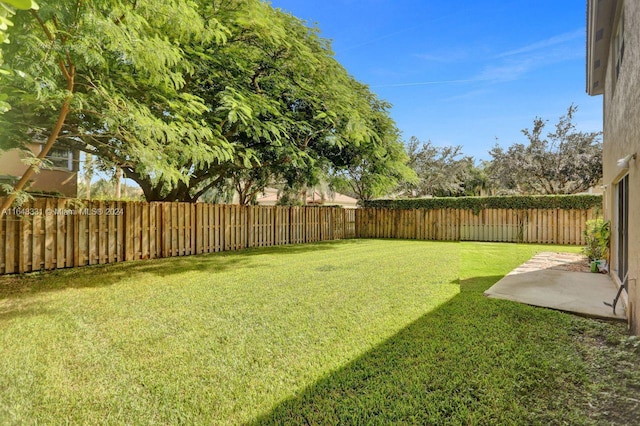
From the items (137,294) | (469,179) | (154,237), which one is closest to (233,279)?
(137,294)

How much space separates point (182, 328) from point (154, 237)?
259 inches

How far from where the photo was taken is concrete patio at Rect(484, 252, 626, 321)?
167 inches

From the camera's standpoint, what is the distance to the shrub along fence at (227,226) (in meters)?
7.29

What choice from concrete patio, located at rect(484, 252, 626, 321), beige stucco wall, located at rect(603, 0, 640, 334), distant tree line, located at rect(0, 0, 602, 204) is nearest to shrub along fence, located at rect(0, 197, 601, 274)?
distant tree line, located at rect(0, 0, 602, 204)

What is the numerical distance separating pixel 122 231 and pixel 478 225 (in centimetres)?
1425

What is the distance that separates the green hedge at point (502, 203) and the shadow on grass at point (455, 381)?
12458 mm

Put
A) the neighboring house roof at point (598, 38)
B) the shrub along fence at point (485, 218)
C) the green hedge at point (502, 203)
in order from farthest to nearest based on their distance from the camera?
the shrub along fence at point (485, 218)
the green hedge at point (502, 203)
the neighboring house roof at point (598, 38)

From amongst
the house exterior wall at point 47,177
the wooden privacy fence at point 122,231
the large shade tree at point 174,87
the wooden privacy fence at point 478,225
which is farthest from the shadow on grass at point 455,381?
the house exterior wall at point 47,177

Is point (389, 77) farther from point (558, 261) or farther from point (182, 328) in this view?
point (182, 328)

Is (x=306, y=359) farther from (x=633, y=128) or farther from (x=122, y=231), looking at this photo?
(x=122, y=231)

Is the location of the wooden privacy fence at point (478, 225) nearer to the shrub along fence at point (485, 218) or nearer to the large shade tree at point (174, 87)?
the shrub along fence at point (485, 218)

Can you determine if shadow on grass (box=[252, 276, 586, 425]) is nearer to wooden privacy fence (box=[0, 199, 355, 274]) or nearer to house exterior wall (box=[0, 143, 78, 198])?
wooden privacy fence (box=[0, 199, 355, 274])

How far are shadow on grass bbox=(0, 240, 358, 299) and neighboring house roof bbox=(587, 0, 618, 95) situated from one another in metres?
8.20

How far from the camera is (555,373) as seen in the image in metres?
2.60
